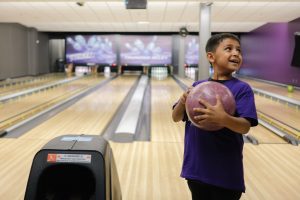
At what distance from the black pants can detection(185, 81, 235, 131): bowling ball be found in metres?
0.25

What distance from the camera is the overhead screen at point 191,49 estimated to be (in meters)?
18.8

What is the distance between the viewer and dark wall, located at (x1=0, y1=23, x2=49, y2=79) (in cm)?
1373

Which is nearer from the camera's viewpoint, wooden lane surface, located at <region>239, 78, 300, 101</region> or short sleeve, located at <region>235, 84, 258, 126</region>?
short sleeve, located at <region>235, 84, 258, 126</region>

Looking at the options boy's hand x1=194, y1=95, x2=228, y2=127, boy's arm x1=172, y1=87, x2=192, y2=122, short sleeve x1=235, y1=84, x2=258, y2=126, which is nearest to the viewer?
boy's hand x1=194, y1=95, x2=228, y2=127

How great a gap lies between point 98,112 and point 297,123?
3352 mm

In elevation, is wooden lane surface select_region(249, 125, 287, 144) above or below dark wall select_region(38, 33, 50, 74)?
below

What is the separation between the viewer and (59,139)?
185cm

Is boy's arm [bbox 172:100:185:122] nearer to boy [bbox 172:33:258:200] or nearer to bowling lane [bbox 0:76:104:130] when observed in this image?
boy [bbox 172:33:258:200]

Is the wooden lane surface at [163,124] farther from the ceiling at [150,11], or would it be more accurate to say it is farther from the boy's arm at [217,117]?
the boy's arm at [217,117]

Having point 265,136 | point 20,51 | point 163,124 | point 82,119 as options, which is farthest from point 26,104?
point 20,51

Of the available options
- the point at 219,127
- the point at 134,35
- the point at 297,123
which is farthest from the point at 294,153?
the point at 134,35

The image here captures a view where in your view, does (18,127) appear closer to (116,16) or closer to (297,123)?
(297,123)

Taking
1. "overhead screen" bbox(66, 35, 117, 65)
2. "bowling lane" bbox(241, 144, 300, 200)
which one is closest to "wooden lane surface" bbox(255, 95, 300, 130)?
"bowling lane" bbox(241, 144, 300, 200)

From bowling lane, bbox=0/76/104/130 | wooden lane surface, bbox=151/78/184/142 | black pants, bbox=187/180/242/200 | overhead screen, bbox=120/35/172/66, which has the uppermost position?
overhead screen, bbox=120/35/172/66
